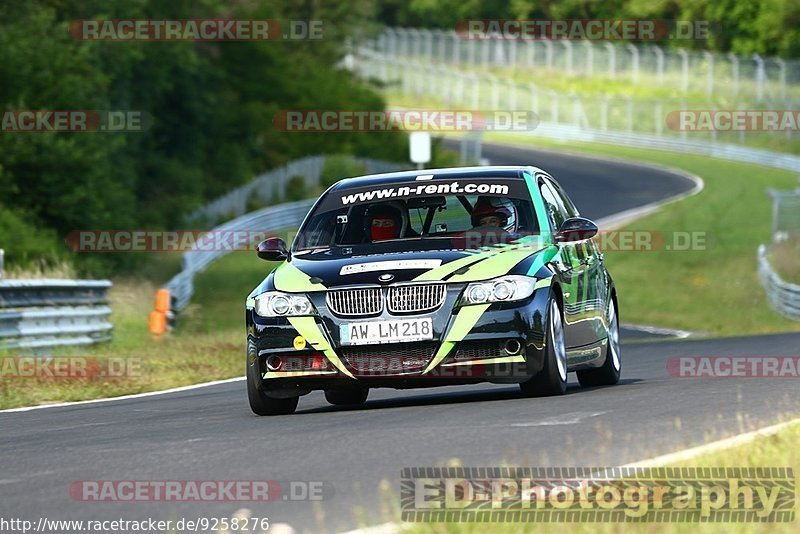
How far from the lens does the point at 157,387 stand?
16094mm

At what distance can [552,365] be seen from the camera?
1135 cm

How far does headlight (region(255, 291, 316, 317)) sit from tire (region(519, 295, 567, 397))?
155 centimetres

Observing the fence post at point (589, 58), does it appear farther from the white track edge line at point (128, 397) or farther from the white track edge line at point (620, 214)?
the white track edge line at point (128, 397)

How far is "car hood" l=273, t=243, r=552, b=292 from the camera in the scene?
11.1 m

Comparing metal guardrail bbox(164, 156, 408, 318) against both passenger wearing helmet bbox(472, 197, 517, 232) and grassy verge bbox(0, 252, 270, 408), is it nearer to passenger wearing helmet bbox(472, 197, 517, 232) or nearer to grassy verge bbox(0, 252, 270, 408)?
grassy verge bbox(0, 252, 270, 408)

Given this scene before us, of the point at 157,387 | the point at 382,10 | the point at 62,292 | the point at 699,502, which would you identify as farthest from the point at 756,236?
the point at 382,10

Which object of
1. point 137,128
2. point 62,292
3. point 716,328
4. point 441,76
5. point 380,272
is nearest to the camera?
point 380,272

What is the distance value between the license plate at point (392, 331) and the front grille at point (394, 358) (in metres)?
0.04

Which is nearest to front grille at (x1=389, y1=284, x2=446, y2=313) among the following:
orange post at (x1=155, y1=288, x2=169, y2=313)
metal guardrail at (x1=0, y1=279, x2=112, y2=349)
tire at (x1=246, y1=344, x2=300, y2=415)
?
tire at (x1=246, y1=344, x2=300, y2=415)

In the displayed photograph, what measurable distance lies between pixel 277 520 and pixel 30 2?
37.4 m

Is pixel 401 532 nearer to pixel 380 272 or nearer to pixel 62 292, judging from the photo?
pixel 380 272

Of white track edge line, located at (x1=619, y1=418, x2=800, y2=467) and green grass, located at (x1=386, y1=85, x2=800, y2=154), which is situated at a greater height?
white track edge line, located at (x1=619, y1=418, x2=800, y2=467)

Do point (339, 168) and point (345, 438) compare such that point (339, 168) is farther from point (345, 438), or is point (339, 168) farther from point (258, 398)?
point (345, 438)

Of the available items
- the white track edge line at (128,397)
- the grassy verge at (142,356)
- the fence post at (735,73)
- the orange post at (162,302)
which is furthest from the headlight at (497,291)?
the fence post at (735,73)
